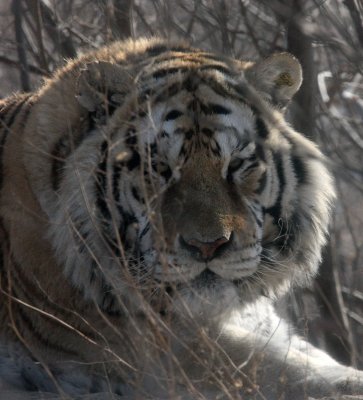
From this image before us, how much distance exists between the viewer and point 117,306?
3.81 metres

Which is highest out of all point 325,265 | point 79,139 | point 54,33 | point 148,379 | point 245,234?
point 54,33

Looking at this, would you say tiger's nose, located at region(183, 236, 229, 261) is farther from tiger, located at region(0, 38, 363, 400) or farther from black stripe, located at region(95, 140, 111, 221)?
black stripe, located at region(95, 140, 111, 221)

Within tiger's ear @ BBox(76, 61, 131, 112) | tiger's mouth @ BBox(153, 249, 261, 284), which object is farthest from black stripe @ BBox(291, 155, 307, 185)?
tiger's ear @ BBox(76, 61, 131, 112)

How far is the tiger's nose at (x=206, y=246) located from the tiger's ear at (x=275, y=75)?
2.86 feet

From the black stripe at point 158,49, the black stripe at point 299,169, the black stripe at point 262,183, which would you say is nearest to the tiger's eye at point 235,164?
the black stripe at point 262,183

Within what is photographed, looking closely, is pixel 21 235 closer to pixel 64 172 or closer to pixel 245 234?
pixel 64 172

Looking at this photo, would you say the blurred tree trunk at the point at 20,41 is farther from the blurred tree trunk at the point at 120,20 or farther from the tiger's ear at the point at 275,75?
the tiger's ear at the point at 275,75

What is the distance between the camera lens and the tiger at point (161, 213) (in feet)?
11.7

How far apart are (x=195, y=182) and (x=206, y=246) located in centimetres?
27

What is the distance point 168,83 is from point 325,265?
237 centimetres

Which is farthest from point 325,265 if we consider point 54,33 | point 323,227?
point 54,33

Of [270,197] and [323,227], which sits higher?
[270,197]

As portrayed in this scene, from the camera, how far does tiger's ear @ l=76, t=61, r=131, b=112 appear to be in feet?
12.0

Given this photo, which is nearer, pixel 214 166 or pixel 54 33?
pixel 214 166
